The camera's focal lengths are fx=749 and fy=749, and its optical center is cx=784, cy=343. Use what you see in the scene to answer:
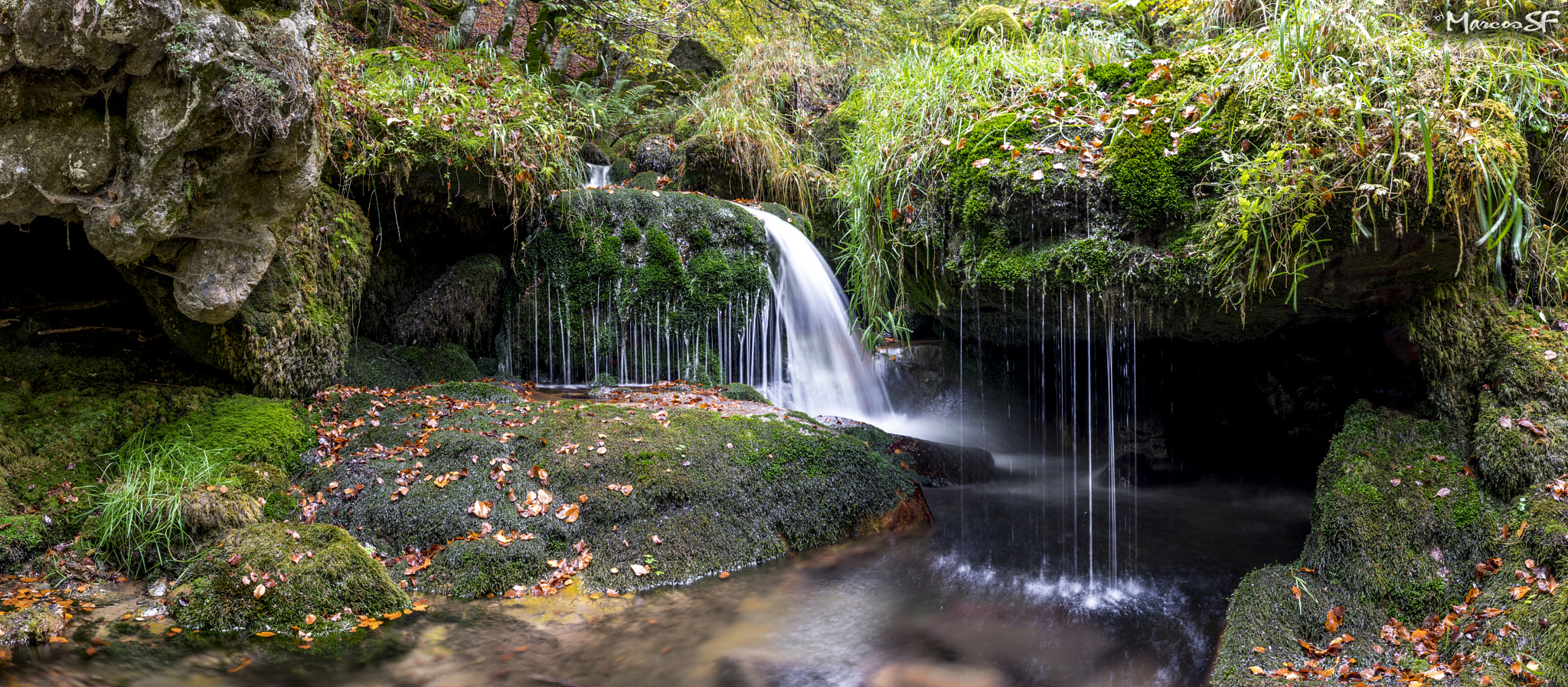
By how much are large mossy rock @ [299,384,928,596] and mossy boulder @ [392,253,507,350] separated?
1.86 meters

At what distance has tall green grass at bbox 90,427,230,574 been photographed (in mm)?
3984

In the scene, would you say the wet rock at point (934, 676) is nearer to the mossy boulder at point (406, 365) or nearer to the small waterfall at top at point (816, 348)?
the mossy boulder at point (406, 365)

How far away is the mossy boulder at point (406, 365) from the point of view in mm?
6906

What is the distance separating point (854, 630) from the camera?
4.14m

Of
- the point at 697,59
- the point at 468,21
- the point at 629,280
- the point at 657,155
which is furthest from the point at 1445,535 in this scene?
the point at 697,59

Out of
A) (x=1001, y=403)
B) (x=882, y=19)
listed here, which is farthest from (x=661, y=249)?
(x=882, y=19)

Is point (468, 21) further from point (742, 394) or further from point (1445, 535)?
point (1445, 535)

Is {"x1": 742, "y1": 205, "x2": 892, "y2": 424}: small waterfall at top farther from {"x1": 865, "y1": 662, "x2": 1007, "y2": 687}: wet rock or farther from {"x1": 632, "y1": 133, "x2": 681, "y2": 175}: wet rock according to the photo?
{"x1": 865, "y1": 662, "x2": 1007, "y2": 687}: wet rock

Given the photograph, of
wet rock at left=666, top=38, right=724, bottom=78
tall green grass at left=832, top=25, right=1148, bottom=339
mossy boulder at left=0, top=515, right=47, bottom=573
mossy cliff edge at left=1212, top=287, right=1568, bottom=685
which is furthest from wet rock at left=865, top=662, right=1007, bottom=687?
wet rock at left=666, top=38, right=724, bottom=78

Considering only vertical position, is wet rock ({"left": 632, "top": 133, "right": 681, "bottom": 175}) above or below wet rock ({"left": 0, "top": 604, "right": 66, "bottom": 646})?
above

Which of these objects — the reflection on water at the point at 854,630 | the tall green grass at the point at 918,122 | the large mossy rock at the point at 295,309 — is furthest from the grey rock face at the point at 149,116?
the tall green grass at the point at 918,122

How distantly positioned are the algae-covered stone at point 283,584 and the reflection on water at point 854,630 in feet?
0.58

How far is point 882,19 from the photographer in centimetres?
1365

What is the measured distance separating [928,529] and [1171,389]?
108 inches
